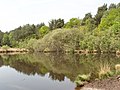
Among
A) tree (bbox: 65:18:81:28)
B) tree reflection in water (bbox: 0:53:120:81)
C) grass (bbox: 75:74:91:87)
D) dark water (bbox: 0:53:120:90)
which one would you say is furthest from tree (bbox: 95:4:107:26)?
grass (bbox: 75:74:91:87)

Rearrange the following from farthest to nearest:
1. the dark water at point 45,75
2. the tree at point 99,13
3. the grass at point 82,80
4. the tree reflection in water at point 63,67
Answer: the tree at point 99,13 → the tree reflection in water at point 63,67 → the dark water at point 45,75 → the grass at point 82,80

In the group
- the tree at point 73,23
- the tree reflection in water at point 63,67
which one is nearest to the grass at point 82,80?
the tree reflection in water at point 63,67

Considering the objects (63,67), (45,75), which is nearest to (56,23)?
(63,67)

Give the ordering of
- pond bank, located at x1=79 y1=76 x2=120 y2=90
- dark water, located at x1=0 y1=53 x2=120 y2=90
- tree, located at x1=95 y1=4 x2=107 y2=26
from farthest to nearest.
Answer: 1. tree, located at x1=95 y1=4 x2=107 y2=26
2. dark water, located at x1=0 y1=53 x2=120 y2=90
3. pond bank, located at x1=79 y1=76 x2=120 y2=90

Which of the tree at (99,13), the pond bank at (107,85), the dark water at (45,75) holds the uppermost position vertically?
the tree at (99,13)

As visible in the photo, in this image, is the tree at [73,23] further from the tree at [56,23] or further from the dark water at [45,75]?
the dark water at [45,75]

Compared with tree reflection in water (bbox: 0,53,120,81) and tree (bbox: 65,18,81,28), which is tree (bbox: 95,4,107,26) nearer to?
tree (bbox: 65,18,81,28)

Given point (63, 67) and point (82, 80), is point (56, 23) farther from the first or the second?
point (82, 80)

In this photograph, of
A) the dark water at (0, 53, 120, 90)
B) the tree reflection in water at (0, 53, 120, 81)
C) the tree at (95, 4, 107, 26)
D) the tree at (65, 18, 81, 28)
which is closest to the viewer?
the dark water at (0, 53, 120, 90)

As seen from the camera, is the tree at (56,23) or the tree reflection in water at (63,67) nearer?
the tree reflection in water at (63,67)

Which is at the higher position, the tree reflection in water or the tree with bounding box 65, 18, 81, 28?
the tree with bounding box 65, 18, 81, 28

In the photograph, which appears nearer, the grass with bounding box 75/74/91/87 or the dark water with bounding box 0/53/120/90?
the grass with bounding box 75/74/91/87

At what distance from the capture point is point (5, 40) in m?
108

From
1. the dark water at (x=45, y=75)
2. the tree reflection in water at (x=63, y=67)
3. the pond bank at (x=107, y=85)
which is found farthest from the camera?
the tree reflection in water at (x=63, y=67)
